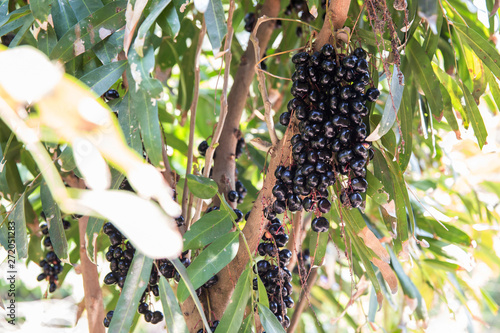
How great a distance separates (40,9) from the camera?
613 millimetres

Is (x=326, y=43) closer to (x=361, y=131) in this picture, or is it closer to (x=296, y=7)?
(x=361, y=131)

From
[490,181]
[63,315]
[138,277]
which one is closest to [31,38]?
[138,277]

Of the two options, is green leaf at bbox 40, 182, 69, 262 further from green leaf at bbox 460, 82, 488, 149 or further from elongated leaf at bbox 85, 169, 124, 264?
green leaf at bbox 460, 82, 488, 149

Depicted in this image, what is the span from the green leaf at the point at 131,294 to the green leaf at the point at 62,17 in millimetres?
333

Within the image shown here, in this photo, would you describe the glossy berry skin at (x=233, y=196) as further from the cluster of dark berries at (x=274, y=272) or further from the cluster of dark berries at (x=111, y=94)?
the cluster of dark berries at (x=111, y=94)

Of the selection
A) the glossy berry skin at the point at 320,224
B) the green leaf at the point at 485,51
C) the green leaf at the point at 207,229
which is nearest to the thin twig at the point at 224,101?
the green leaf at the point at 207,229

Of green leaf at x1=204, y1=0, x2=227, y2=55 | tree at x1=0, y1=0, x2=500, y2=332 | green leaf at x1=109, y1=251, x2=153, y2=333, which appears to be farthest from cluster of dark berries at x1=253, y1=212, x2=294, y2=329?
green leaf at x1=204, y1=0, x2=227, y2=55

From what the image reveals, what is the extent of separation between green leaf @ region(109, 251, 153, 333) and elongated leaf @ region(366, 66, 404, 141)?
339mm

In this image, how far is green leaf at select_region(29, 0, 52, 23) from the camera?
2.01 feet

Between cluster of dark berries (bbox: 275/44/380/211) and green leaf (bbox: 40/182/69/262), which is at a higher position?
cluster of dark berries (bbox: 275/44/380/211)

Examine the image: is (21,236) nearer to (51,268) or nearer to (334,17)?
(51,268)

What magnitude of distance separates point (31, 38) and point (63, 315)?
2.35 ft

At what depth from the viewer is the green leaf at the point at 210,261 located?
638 mm

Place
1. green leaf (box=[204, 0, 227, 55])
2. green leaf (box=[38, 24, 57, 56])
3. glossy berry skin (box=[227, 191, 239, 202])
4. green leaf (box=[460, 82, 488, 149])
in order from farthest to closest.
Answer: glossy berry skin (box=[227, 191, 239, 202])
green leaf (box=[460, 82, 488, 149])
green leaf (box=[38, 24, 57, 56])
green leaf (box=[204, 0, 227, 55])
